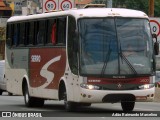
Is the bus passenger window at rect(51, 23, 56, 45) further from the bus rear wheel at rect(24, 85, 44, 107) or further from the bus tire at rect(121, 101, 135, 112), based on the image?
the bus rear wheel at rect(24, 85, 44, 107)

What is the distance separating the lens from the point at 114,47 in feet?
74.2

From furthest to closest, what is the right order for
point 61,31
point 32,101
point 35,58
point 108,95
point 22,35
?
1. point 22,35
2. point 32,101
3. point 35,58
4. point 61,31
5. point 108,95

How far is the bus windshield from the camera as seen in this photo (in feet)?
73.5

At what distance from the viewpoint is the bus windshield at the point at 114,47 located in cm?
2241

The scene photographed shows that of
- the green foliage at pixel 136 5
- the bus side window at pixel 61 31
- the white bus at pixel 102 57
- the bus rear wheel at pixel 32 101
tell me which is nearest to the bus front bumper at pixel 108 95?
the white bus at pixel 102 57

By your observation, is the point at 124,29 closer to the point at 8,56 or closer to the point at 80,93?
the point at 80,93

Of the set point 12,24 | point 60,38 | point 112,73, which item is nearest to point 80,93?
point 112,73

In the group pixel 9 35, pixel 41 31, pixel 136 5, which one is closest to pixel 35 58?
pixel 41 31

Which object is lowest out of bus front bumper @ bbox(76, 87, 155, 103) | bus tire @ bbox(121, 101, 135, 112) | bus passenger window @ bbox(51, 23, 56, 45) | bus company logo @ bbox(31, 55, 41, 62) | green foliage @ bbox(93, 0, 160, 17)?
green foliage @ bbox(93, 0, 160, 17)

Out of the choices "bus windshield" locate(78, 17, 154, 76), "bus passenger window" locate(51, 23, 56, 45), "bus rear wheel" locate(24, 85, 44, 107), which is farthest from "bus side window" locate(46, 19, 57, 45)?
"bus rear wheel" locate(24, 85, 44, 107)

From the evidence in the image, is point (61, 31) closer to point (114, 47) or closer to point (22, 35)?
point (114, 47)

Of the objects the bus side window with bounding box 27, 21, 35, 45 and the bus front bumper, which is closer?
the bus front bumper

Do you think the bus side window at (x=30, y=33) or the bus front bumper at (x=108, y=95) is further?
the bus side window at (x=30, y=33)

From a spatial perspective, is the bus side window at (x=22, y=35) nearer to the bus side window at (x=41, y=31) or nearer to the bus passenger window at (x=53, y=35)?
the bus side window at (x=41, y=31)
